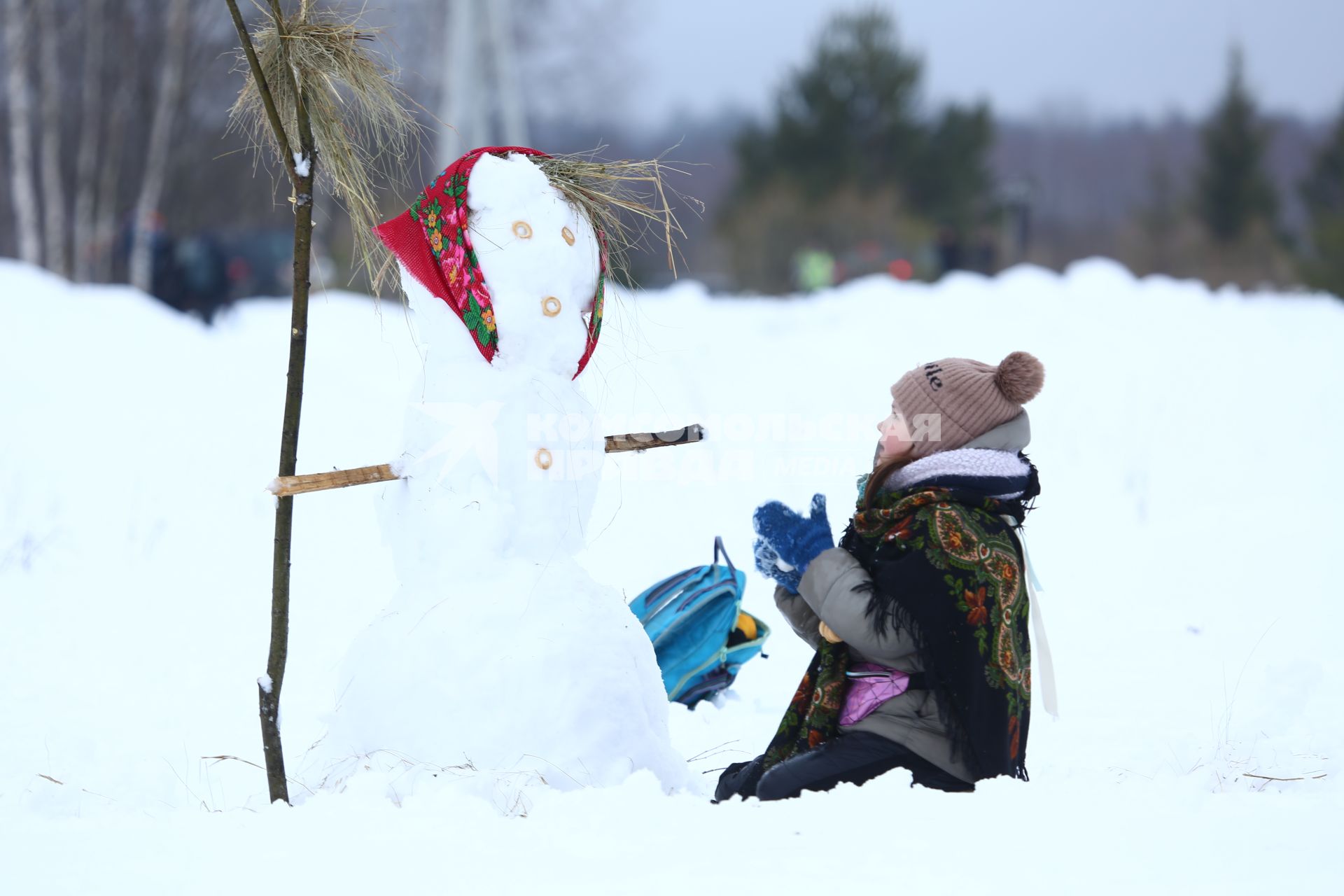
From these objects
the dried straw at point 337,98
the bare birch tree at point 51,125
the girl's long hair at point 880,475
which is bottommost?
the girl's long hair at point 880,475

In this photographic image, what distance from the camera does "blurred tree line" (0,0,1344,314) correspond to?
1273cm

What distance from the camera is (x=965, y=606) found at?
2.31m

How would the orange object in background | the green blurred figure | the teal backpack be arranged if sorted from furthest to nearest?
the green blurred figure
the orange object in background
the teal backpack

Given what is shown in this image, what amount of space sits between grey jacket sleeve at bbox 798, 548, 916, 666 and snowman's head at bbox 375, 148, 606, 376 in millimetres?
791

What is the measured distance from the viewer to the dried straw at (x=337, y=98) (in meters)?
2.52

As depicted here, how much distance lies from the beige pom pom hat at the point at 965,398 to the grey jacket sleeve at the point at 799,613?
1.44 feet

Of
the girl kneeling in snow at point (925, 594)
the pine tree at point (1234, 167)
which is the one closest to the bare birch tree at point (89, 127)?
the girl kneeling in snow at point (925, 594)

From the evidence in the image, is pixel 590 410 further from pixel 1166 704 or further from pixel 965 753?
pixel 1166 704

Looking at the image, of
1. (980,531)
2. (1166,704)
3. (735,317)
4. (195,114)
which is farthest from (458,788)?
(195,114)

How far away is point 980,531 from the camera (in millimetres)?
2348

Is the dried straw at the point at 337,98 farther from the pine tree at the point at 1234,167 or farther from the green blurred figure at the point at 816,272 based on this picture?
the pine tree at the point at 1234,167

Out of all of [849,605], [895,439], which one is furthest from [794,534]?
[895,439]

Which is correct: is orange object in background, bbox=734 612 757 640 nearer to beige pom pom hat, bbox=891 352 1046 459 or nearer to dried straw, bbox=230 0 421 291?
beige pom pom hat, bbox=891 352 1046 459

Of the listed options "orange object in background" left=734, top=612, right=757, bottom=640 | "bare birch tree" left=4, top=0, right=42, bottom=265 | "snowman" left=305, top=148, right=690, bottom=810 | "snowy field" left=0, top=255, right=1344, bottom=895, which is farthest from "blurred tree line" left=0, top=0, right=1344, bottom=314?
"snowman" left=305, top=148, right=690, bottom=810
